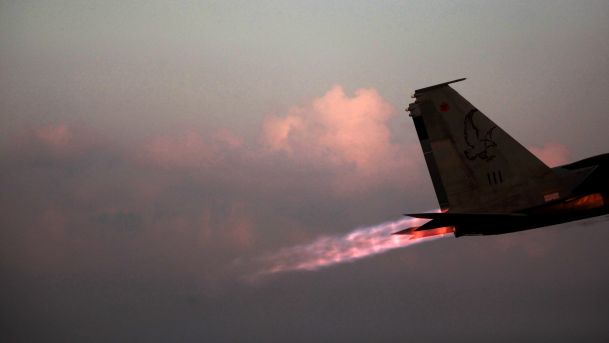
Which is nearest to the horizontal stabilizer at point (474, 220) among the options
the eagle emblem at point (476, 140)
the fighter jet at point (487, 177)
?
the fighter jet at point (487, 177)

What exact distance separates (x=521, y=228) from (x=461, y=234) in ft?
10.9

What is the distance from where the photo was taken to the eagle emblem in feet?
147

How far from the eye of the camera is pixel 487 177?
4419 cm

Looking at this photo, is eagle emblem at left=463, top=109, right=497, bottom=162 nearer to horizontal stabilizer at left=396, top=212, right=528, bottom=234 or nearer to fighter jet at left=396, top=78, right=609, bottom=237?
fighter jet at left=396, top=78, right=609, bottom=237

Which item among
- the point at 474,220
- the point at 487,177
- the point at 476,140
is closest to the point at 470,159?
the point at 476,140

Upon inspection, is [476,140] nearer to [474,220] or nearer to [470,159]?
[470,159]

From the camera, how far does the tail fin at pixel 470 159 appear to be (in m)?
43.4

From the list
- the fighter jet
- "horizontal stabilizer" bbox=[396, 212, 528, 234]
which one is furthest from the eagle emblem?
"horizontal stabilizer" bbox=[396, 212, 528, 234]

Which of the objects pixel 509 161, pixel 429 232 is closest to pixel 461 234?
pixel 429 232

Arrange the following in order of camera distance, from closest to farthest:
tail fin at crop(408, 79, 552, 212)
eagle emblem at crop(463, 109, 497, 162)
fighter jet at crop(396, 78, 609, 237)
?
fighter jet at crop(396, 78, 609, 237), tail fin at crop(408, 79, 552, 212), eagle emblem at crop(463, 109, 497, 162)

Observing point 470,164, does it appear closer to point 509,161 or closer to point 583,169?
point 509,161

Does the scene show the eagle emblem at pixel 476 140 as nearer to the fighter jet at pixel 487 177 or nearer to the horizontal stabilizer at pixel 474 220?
the fighter jet at pixel 487 177

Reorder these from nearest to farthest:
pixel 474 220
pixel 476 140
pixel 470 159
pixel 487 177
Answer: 1. pixel 474 220
2. pixel 487 177
3. pixel 470 159
4. pixel 476 140

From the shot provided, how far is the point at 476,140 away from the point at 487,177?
7.62 ft
